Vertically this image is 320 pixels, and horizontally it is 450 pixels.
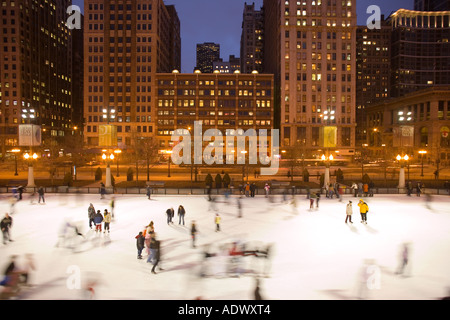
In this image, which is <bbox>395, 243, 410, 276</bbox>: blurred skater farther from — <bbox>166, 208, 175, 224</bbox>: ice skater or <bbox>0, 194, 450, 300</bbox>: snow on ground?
<bbox>166, 208, 175, 224</bbox>: ice skater

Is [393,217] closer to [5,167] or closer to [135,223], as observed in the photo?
[135,223]

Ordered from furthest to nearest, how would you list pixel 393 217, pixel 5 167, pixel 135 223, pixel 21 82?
pixel 21 82 → pixel 5 167 → pixel 393 217 → pixel 135 223

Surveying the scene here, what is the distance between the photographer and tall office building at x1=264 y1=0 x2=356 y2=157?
85.2 meters

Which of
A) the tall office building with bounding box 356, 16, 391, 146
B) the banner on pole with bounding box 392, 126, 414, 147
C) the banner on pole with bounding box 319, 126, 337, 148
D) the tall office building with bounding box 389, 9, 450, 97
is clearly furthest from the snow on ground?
the tall office building with bounding box 389, 9, 450, 97

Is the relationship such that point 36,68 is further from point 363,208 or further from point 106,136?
point 363,208

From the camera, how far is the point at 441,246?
49.3 ft

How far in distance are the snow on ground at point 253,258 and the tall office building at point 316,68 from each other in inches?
2531

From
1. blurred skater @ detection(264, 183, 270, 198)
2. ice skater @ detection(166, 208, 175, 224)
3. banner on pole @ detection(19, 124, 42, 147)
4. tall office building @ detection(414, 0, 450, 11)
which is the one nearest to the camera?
ice skater @ detection(166, 208, 175, 224)

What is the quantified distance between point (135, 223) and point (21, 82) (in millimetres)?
106495

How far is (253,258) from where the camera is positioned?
1319cm

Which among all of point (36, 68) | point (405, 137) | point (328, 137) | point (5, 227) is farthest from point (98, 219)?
point (36, 68)

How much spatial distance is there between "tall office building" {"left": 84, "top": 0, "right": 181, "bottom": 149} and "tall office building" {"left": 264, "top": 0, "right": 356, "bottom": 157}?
1489 inches

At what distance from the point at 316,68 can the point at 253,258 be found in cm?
8229
